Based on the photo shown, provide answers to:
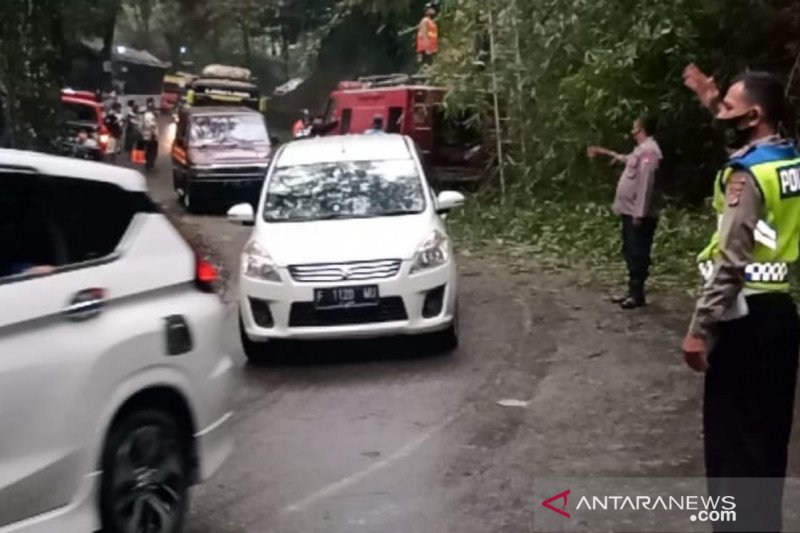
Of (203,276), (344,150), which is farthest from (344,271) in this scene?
(203,276)

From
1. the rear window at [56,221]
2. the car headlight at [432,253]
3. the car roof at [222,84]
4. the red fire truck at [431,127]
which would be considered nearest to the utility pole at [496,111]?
the red fire truck at [431,127]

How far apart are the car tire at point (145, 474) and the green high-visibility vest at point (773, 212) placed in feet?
8.20

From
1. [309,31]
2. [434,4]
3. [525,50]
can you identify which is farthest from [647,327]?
[309,31]

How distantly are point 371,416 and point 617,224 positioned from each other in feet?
34.7

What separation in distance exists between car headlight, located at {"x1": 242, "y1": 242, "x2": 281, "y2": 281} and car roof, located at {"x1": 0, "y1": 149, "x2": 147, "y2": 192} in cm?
440

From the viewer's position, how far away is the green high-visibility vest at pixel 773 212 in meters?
4.86

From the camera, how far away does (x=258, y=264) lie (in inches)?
428

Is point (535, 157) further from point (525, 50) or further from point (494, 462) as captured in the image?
point (494, 462)

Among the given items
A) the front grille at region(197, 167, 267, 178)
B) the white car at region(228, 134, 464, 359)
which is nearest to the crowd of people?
the front grille at region(197, 167, 267, 178)

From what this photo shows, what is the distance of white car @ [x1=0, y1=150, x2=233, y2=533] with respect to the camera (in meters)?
5.34

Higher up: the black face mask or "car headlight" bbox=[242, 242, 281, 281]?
the black face mask

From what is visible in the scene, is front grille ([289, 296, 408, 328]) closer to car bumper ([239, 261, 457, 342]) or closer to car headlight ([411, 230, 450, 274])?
car bumper ([239, 261, 457, 342])

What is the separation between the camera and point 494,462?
7887mm

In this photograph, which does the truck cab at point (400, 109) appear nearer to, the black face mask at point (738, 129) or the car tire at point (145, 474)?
the car tire at point (145, 474)
